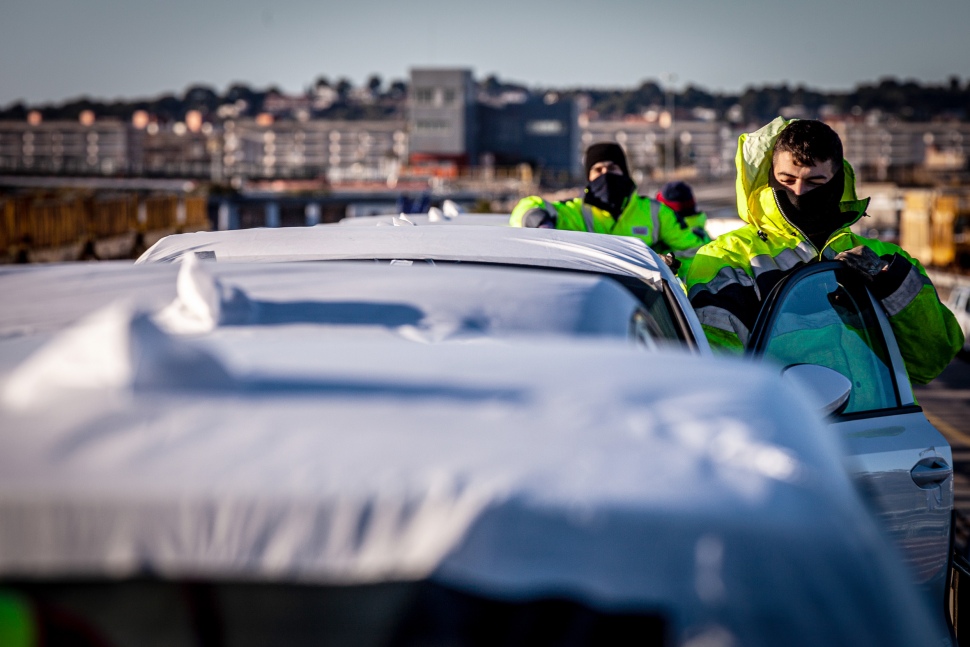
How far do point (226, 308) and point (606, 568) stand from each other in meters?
1.04

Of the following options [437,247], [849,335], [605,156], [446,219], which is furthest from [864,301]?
[605,156]

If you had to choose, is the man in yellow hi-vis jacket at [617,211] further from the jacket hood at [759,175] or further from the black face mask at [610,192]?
the jacket hood at [759,175]

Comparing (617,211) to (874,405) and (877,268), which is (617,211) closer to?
(877,268)

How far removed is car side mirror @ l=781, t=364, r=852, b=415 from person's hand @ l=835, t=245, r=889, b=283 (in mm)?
904

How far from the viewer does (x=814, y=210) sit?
4707 mm

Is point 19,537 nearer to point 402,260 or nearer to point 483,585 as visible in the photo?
point 483,585

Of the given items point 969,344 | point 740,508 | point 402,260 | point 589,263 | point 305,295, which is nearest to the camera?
point 740,508

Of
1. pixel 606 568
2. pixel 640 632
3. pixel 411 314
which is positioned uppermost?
pixel 411 314

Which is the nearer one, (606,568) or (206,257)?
(606,568)

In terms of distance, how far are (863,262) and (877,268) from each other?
2.5 inches

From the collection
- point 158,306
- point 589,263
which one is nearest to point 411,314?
point 158,306

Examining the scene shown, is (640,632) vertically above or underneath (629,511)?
underneath

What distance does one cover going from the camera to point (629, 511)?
4.80 feet

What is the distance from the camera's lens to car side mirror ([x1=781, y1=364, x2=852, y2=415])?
3.31 m
